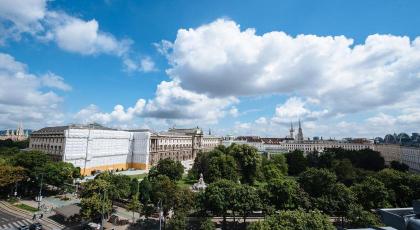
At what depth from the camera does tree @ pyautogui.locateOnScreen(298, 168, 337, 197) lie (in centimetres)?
4744

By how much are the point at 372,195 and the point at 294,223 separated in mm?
25560

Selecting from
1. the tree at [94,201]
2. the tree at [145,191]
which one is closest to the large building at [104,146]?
the tree at [145,191]

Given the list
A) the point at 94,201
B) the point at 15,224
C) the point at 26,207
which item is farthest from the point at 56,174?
the point at 94,201

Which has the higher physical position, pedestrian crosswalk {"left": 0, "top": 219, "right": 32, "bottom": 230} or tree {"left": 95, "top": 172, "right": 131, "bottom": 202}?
tree {"left": 95, "top": 172, "right": 131, "bottom": 202}

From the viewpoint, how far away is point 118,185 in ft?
171

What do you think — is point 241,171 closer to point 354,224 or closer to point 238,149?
point 238,149

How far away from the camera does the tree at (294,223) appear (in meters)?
27.7

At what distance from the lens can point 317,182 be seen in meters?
48.5

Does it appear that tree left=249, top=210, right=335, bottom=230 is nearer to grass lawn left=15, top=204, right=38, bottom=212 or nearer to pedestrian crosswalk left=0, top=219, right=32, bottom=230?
pedestrian crosswalk left=0, top=219, right=32, bottom=230

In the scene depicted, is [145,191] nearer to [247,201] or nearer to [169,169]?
[247,201]

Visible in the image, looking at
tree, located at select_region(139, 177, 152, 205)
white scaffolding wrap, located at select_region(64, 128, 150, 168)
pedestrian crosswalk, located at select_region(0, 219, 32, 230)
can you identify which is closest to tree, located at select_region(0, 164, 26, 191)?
pedestrian crosswalk, located at select_region(0, 219, 32, 230)

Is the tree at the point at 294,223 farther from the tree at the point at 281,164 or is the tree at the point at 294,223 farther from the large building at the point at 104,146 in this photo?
the large building at the point at 104,146

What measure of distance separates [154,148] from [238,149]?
153 ft

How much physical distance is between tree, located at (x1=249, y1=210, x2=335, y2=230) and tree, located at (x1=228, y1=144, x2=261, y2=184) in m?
47.2
